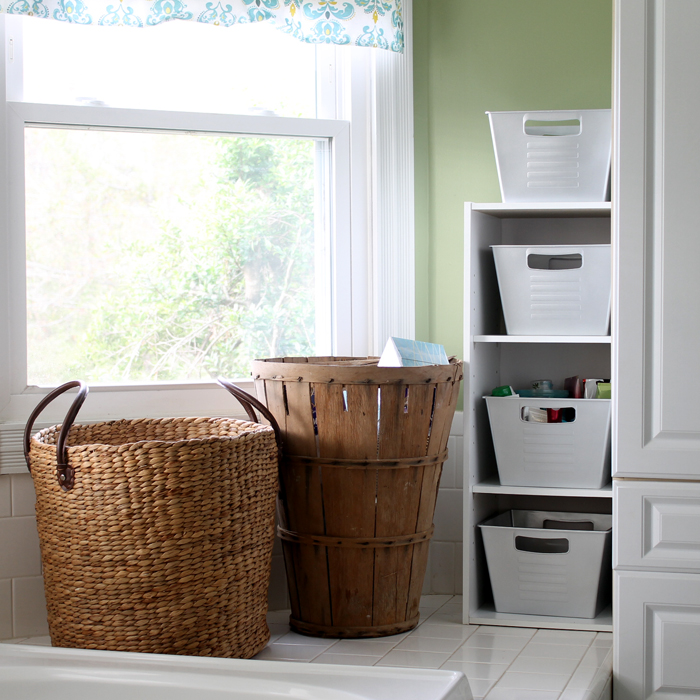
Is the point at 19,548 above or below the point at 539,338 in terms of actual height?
below

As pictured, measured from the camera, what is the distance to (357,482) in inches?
72.5

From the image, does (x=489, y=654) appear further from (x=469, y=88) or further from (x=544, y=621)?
(x=469, y=88)

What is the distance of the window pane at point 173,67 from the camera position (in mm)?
2078

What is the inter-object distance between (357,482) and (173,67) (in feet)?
4.05

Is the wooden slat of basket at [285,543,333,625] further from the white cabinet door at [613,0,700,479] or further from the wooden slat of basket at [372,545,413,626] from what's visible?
the white cabinet door at [613,0,700,479]

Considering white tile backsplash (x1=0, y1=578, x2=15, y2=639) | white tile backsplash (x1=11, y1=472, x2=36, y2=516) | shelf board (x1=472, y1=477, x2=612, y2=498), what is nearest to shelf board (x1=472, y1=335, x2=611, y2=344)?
shelf board (x1=472, y1=477, x2=612, y2=498)

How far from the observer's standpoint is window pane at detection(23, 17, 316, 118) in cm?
208

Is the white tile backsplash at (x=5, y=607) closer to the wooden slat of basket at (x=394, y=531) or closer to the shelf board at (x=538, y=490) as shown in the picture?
the wooden slat of basket at (x=394, y=531)

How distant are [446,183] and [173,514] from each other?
4.12 ft

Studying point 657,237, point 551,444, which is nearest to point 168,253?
point 551,444

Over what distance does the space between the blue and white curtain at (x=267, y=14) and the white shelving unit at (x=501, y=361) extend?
1.91 feet

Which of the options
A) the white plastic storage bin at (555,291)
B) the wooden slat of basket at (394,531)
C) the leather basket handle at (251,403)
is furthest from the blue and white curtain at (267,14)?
the wooden slat of basket at (394,531)

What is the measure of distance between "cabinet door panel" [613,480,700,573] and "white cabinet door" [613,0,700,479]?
1.3 inches

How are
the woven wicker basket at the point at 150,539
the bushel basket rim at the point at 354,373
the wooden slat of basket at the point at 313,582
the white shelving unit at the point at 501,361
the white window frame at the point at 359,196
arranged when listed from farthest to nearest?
the white window frame at the point at 359,196, the white shelving unit at the point at 501,361, the wooden slat of basket at the point at 313,582, the bushel basket rim at the point at 354,373, the woven wicker basket at the point at 150,539
